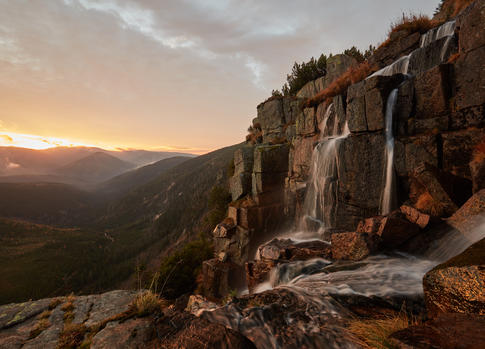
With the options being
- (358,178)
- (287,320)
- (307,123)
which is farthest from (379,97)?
(287,320)

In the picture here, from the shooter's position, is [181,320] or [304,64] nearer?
[181,320]

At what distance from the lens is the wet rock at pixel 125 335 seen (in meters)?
3.94

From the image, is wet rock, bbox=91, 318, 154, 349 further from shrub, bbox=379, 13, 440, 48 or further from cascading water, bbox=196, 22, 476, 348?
shrub, bbox=379, 13, 440, 48

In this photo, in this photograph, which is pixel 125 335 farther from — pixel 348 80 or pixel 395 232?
pixel 348 80

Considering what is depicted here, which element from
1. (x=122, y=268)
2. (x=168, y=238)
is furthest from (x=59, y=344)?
(x=122, y=268)

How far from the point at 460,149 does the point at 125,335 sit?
14.6 meters

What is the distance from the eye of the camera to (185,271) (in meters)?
33.2

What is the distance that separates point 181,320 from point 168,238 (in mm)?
164450

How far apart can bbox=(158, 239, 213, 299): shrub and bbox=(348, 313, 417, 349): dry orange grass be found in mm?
26329

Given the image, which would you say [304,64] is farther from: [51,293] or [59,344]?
[51,293]


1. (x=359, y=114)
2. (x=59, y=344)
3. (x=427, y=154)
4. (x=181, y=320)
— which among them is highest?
(x=359, y=114)

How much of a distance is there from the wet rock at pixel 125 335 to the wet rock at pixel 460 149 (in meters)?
13.8

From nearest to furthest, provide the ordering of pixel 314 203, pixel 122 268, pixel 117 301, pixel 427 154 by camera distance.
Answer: pixel 117 301 → pixel 427 154 → pixel 314 203 → pixel 122 268

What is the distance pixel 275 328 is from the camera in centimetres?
438
